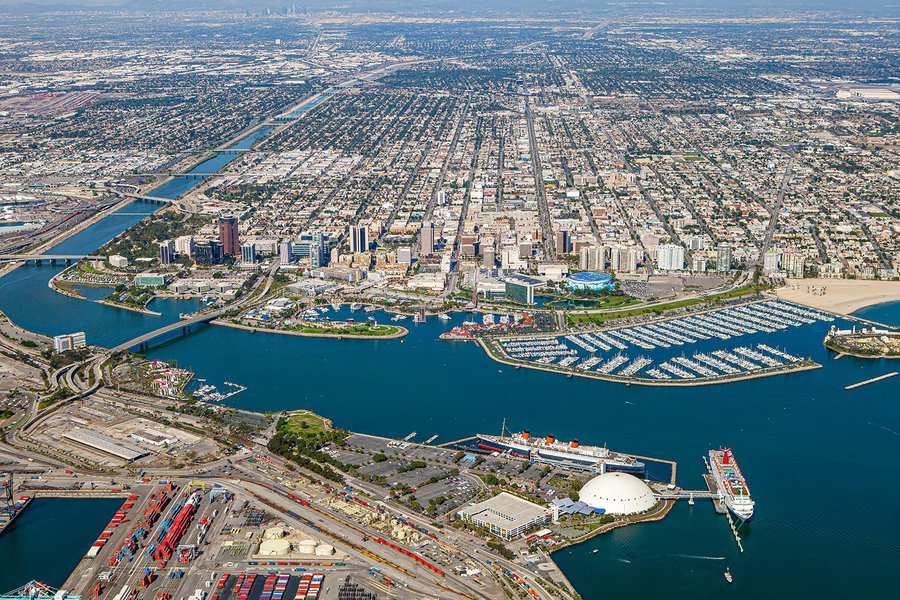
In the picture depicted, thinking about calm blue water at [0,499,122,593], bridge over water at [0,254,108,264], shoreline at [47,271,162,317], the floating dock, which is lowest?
bridge over water at [0,254,108,264]

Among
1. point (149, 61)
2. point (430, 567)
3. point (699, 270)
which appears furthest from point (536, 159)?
point (149, 61)

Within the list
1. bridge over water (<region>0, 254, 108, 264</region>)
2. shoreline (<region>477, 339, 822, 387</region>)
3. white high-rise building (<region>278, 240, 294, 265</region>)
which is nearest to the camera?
shoreline (<region>477, 339, 822, 387</region>)

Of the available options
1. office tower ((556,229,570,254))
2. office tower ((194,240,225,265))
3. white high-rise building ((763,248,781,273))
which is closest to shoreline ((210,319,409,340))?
office tower ((194,240,225,265))

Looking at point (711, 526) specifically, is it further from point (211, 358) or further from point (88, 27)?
point (88, 27)

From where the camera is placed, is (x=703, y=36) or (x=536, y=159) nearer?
(x=536, y=159)

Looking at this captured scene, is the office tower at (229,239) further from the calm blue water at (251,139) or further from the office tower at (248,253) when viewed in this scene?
the calm blue water at (251,139)

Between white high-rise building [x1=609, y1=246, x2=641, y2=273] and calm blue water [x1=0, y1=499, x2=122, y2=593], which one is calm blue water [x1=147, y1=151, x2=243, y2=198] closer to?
white high-rise building [x1=609, y1=246, x2=641, y2=273]
